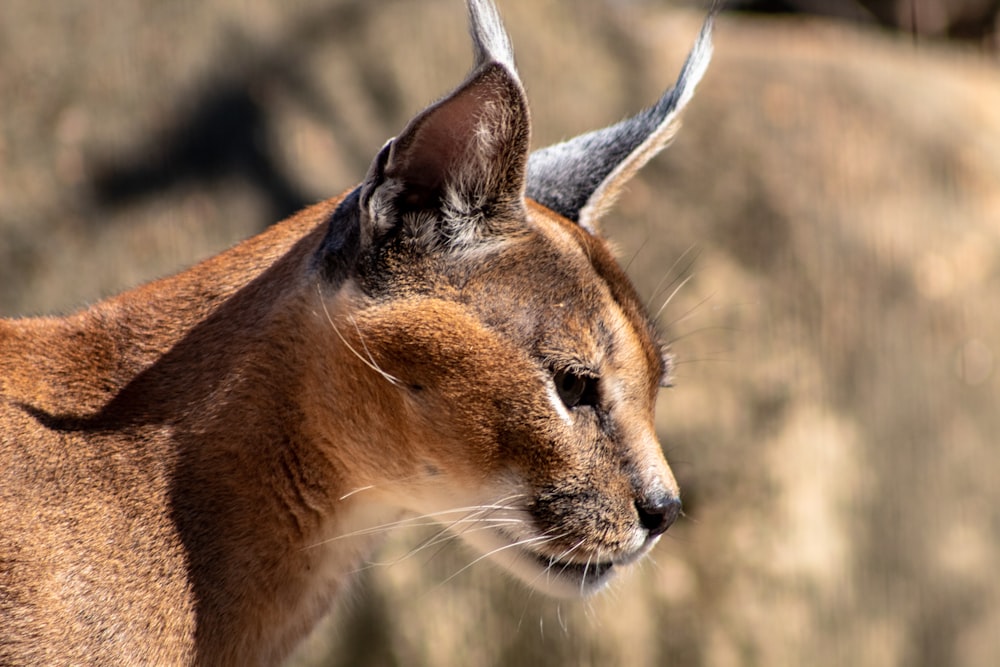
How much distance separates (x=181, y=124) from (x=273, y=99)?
0.51 meters

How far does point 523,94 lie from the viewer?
2.95m

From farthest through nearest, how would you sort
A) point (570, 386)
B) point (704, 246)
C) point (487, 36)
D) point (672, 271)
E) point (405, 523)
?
point (704, 246)
point (672, 271)
point (405, 523)
point (570, 386)
point (487, 36)

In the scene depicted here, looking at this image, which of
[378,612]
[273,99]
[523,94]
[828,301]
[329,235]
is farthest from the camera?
[828,301]

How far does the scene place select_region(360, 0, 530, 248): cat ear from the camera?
288cm

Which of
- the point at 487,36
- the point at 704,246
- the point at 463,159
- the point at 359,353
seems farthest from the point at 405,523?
the point at 704,246

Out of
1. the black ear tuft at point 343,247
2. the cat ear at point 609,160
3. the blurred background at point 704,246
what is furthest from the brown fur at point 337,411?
the blurred background at point 704,246

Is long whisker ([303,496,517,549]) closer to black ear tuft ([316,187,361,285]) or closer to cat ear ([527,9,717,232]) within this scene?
black ear tuft ([316,187,361,285])

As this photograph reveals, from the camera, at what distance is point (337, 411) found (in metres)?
3.11

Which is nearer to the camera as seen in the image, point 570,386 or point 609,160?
point 570,386

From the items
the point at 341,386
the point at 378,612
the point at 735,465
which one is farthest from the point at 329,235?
the point at 735,465

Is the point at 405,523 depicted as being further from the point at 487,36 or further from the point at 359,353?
the point at 487,36

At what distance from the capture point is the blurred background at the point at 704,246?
5.70 meters

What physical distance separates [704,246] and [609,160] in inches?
112

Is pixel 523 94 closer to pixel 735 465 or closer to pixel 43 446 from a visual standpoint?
pixel 43 446
